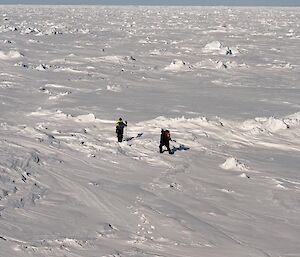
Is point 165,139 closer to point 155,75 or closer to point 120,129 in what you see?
point 120,129

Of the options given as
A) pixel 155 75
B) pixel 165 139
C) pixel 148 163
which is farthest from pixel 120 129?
pixel 155 75

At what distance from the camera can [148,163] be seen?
13.8m

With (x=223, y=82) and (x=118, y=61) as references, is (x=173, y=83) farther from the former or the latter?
(x=118, y=61)

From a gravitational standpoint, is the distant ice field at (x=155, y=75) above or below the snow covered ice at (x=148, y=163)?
above

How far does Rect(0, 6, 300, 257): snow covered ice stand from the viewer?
8906 millimetres

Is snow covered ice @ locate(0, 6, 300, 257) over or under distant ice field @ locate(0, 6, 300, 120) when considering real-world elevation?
under

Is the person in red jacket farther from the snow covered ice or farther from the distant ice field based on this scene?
the distant ice field

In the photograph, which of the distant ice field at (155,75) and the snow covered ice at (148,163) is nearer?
the snow covered ice at (148,163)

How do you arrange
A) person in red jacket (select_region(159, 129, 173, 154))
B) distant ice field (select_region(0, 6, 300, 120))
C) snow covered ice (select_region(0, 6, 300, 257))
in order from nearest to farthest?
snow covered ice (select_region(0, 6, 300, 257)) < person in red jacket (select_region(159, 129, 173, 154)) < distant ice field (select_region(0, 6, 300, 120))

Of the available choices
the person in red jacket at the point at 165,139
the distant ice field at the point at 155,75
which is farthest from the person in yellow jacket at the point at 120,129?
the distant ice field at the point at 155,75

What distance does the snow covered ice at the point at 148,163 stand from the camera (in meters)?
8.91

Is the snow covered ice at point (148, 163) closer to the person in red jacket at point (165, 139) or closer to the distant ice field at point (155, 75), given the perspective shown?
the distant ice field at point (155, 75)

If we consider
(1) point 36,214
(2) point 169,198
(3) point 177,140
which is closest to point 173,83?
(3) point 177,140

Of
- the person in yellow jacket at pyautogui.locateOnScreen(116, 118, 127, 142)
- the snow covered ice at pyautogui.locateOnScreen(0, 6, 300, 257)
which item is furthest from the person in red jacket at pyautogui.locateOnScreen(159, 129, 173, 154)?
the person in yellow jacket at pyautogui.locateOnScreen(116, 118, 127, 142)
